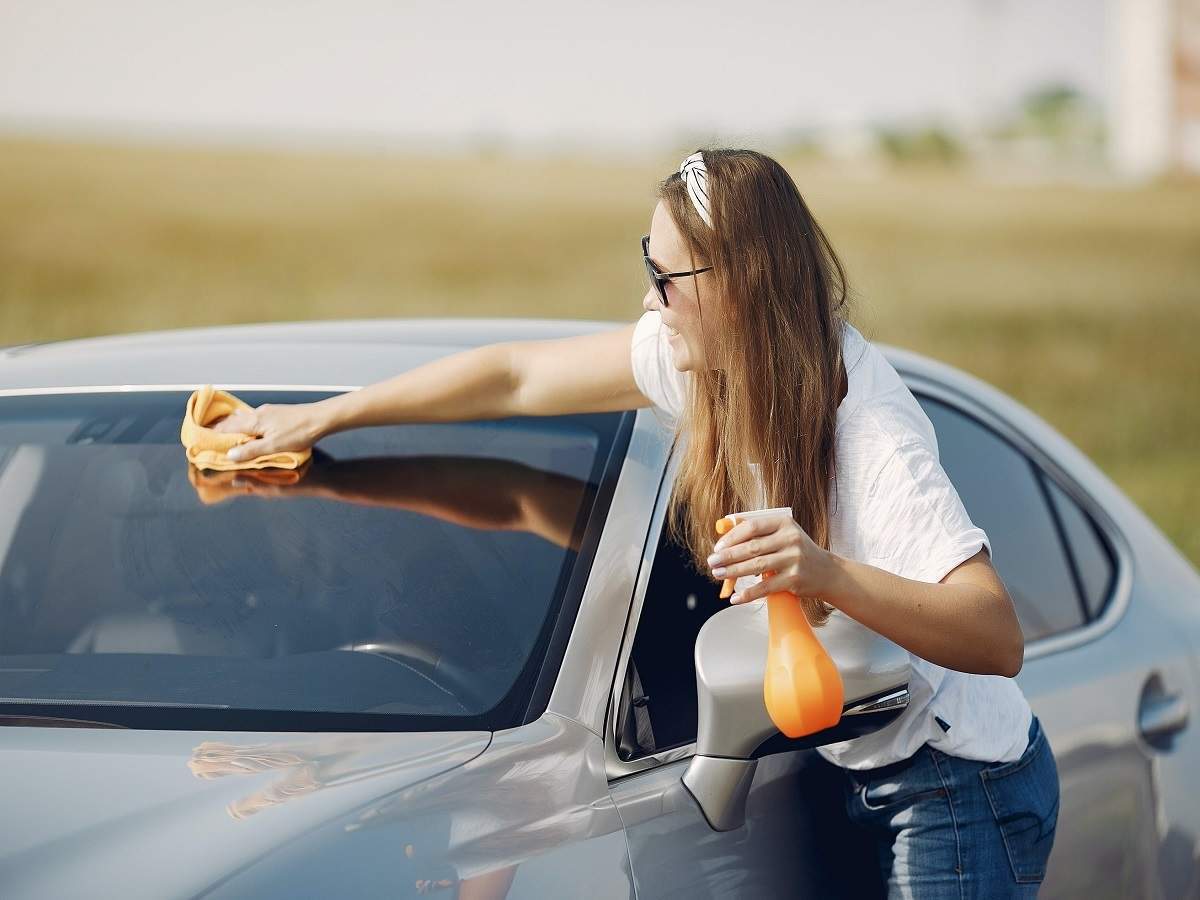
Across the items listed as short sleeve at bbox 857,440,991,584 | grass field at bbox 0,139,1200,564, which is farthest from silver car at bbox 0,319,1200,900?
grass field at bbox 0,139,1200,564

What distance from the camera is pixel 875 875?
208cm

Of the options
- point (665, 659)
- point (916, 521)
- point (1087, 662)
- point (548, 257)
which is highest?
point (916, 521)

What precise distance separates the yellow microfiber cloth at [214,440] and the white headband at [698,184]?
2.36 feet

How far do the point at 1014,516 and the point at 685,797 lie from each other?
1.20 m

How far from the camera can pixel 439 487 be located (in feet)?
7.23

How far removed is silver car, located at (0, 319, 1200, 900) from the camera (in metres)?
1.60

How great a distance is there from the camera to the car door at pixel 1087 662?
246 cm

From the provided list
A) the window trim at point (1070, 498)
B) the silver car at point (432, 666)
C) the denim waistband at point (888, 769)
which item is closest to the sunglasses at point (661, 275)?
the silver car at point (432, 666)

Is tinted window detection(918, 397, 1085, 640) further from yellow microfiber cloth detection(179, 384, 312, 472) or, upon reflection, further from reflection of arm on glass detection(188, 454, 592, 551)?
yellow microfiber cloth detection(179, 384, 312, 472)

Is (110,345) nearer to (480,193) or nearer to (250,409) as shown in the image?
(250,409)

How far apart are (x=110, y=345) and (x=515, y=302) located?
52.8 feet

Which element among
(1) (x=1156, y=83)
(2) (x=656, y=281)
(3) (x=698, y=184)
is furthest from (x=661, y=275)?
(1) (x=1156, y=83)

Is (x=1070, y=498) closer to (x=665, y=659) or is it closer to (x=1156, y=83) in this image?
(x=665, y=659)

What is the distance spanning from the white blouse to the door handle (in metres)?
0.60
